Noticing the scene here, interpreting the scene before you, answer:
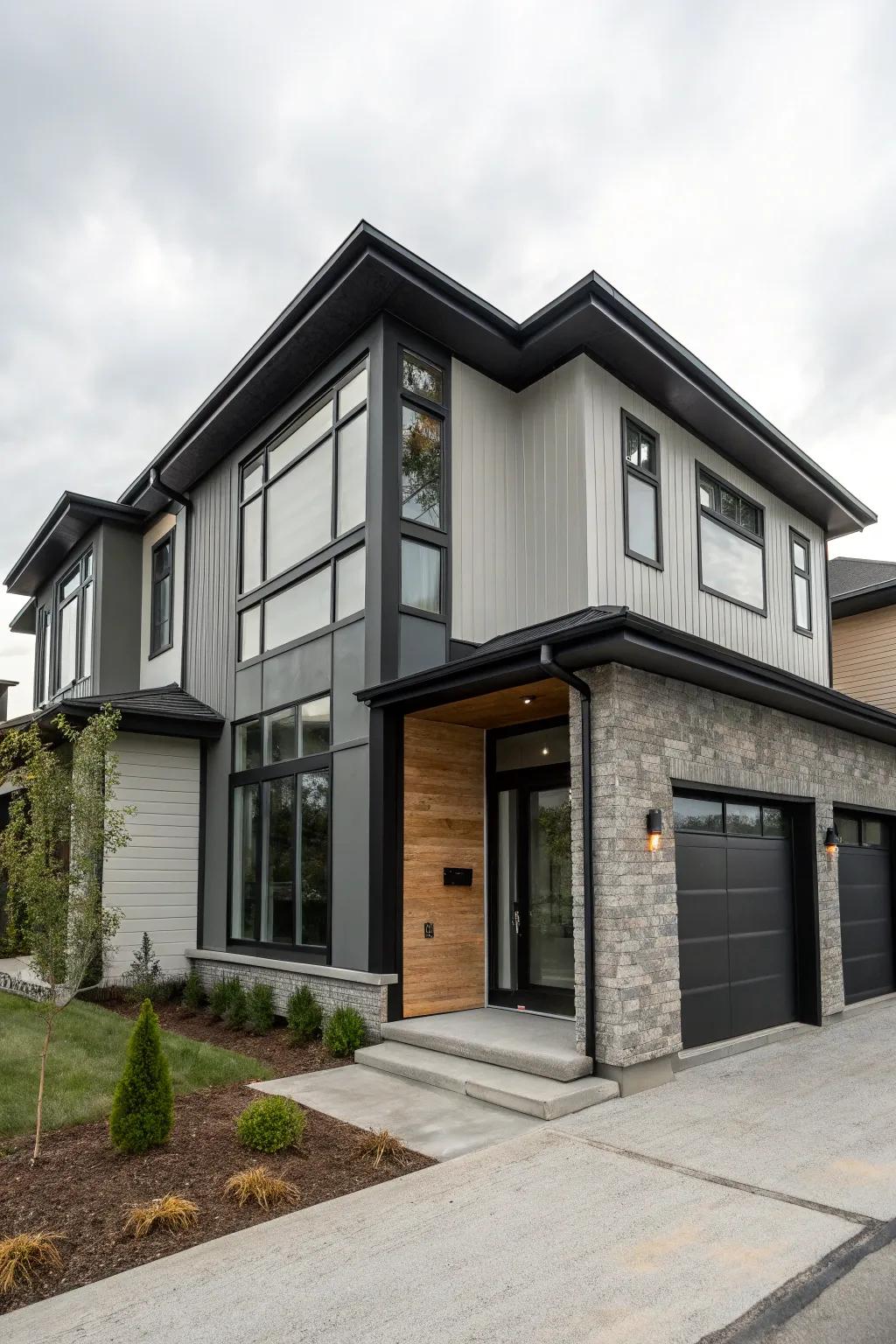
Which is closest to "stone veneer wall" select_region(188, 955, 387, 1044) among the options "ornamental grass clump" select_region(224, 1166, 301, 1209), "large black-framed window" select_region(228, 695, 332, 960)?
"large black-framed window" select_region(228, 695, 332, 960)

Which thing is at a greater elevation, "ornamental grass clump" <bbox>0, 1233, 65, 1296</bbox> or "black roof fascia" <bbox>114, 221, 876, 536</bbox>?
"black roof fascia" <bbox>114, 221, 876, 536</bbox>

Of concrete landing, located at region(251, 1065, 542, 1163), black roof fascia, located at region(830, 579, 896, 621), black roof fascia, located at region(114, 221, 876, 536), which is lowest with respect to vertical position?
concrete landing, located at region(251, 1065, 542, 1163)

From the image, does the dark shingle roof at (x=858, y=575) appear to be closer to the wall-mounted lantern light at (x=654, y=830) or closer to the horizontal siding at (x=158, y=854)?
the wall-mounted lantern light at (x=654, y=830)

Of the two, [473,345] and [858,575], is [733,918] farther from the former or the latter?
[858,575]

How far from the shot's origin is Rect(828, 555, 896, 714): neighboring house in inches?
583

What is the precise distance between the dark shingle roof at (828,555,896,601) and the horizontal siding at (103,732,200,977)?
413 inches

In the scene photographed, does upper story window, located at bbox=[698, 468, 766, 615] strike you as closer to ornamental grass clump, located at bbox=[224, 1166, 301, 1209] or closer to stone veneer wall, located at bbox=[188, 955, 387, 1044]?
stone veneer wall, located at bbox=[188, 955, 387, 1044]

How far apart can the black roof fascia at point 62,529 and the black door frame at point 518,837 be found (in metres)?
7.84

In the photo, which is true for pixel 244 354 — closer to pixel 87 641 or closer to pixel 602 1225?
pixel 87 641

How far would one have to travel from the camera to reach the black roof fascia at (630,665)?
680 cm

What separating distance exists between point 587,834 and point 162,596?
928 centimetres

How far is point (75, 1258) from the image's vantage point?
4.20m

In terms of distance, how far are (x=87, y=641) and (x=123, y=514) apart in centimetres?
213

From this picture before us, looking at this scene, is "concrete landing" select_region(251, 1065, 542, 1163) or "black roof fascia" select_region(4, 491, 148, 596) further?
"black roof fascia" select_region(4, 491, 148, 596)
